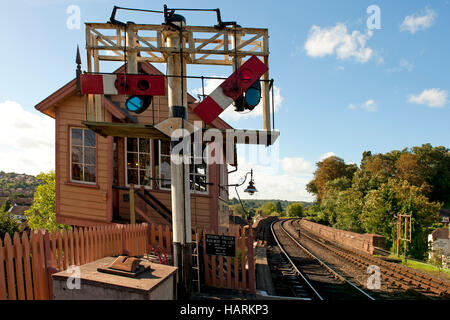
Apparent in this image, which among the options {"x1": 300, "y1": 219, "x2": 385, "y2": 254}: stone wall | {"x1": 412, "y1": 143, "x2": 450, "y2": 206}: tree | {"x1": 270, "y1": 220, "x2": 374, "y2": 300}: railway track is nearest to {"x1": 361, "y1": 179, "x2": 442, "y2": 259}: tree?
{"x1": 300, "y1": 219, "x2": 385, "y2": 254}: stone wall

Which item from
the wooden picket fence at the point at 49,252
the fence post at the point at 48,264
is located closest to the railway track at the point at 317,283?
the wooden picket fence at the point at 49,252

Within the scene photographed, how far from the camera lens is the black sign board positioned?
6031 mm

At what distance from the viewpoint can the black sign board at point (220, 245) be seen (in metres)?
6.03

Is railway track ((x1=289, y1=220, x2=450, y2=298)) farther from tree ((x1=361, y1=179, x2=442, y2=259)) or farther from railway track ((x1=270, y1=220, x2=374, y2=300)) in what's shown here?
tree ((x1=361, y1=179, x2=442, y2=259))

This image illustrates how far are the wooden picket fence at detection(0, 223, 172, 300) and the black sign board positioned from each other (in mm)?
1351

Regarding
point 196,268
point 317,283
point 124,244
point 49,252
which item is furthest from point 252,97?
point 317,283

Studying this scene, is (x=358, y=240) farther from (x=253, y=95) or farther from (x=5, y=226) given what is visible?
(x=5, y=226)

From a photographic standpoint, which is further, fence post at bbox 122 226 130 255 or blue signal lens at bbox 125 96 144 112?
fence post at bbox 122 226 130 255

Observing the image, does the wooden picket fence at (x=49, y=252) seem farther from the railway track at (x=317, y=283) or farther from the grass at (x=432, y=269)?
the grass at (x=432, y=269)

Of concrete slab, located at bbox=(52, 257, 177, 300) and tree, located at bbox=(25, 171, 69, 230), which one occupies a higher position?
concrete slab, located at bbox=(52, 257, 177, 300)

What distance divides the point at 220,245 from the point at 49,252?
336 cm
